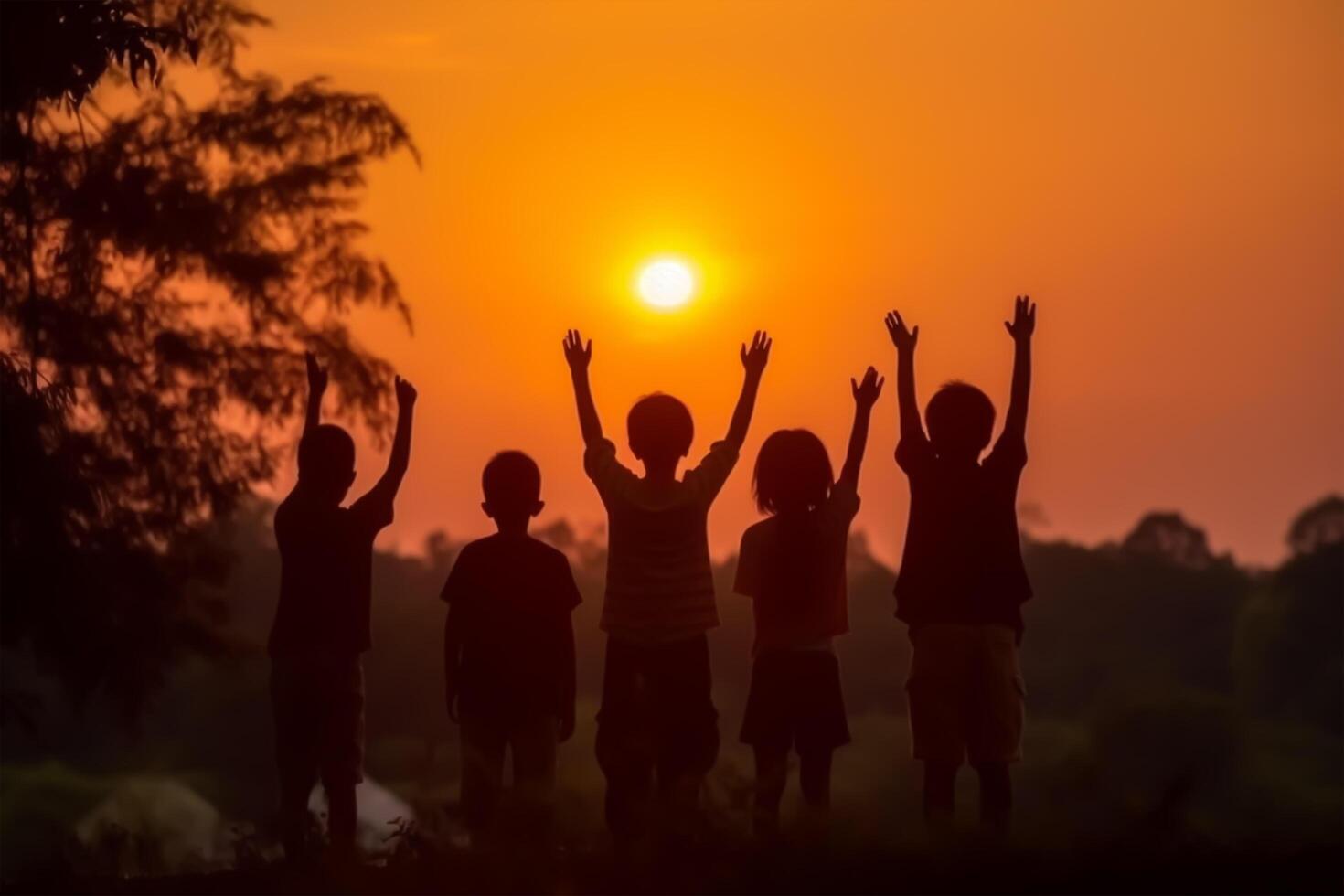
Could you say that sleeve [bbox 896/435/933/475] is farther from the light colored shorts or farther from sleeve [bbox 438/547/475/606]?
sleeve [bbox 438/547/475/606]

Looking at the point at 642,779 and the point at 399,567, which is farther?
the point at 399,567

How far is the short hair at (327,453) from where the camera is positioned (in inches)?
316

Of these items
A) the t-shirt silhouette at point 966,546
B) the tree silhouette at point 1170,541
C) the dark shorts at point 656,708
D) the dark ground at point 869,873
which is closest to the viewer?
the dark ground at point 869,873

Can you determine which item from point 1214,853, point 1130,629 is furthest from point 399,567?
point 1214,853

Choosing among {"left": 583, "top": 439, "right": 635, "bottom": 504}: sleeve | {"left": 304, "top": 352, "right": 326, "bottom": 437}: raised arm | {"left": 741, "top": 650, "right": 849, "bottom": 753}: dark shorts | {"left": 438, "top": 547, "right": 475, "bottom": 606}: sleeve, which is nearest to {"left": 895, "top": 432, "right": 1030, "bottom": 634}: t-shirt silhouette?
{"left": 741, "top": 650, "right": 849, "bottom": 753}: dark shorts

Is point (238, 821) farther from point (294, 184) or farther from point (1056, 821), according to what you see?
point (294, 184)

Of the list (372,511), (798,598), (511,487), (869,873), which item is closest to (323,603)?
(372,511)

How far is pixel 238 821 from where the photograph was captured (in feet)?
26.2

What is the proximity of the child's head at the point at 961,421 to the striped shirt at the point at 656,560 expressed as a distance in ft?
2.91

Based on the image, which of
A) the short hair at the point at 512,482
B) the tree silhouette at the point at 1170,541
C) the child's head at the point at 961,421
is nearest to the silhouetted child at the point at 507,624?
the short hair at the point at 512,482

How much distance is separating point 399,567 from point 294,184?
49.4 ft

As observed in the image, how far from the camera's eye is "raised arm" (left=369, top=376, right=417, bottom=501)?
8.23 m

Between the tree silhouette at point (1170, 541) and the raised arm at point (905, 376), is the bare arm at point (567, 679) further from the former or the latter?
the tree silhouette at point (1170, 541)

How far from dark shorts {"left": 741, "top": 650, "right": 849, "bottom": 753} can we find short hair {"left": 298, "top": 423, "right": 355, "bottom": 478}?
1774mm
